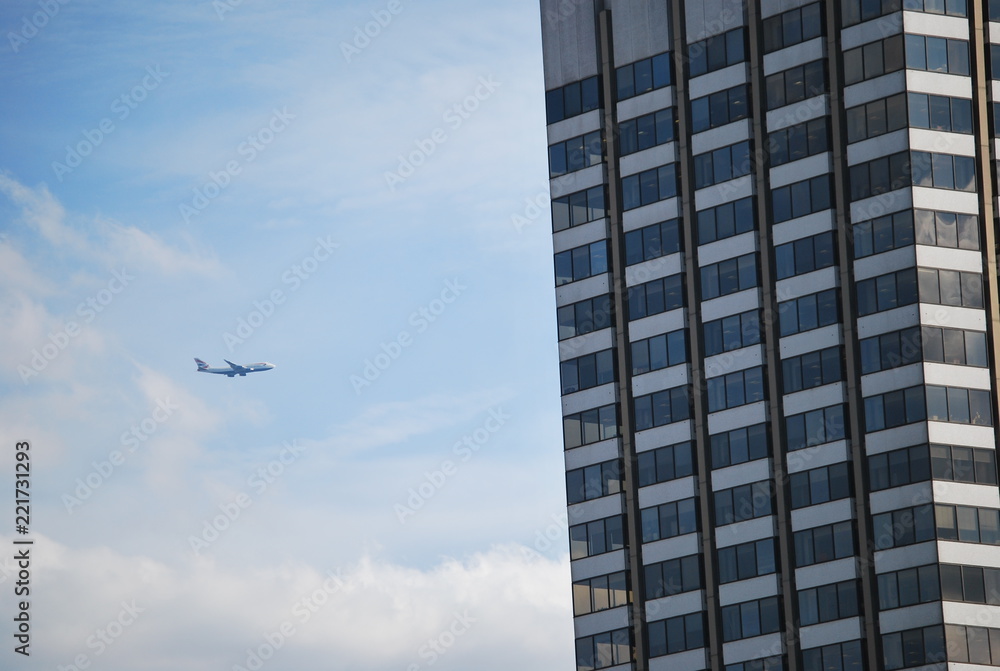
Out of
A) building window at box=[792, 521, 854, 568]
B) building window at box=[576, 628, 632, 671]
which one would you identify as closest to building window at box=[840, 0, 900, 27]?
building window at box=[792, 521, 854, 568]

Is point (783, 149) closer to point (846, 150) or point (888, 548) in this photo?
point (846, 150)

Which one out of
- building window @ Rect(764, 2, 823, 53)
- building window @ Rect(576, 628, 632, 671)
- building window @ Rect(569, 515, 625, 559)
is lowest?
building window @ Rect(576, 628, 632, 671)

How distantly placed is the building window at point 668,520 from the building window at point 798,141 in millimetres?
23553

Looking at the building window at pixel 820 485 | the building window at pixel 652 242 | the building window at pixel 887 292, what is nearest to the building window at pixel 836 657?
the building window at pixel 820 485

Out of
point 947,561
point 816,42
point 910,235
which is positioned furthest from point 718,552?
point 816,42

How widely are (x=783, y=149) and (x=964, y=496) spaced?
2621cm

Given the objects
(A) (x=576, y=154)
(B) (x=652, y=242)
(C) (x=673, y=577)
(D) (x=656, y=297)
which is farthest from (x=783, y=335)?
(A) (x=576, y=154)

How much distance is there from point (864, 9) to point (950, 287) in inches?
760

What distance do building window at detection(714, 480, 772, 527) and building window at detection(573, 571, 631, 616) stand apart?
854 centimetres

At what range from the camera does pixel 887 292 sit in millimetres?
113750

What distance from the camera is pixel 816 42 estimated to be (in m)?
120

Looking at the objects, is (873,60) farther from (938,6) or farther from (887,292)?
(887,292)

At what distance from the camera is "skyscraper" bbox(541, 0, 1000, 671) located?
110875mm

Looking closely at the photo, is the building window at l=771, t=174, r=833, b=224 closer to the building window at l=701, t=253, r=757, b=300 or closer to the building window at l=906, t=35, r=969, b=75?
the building window at l=701, t=253, r=757, b=300
